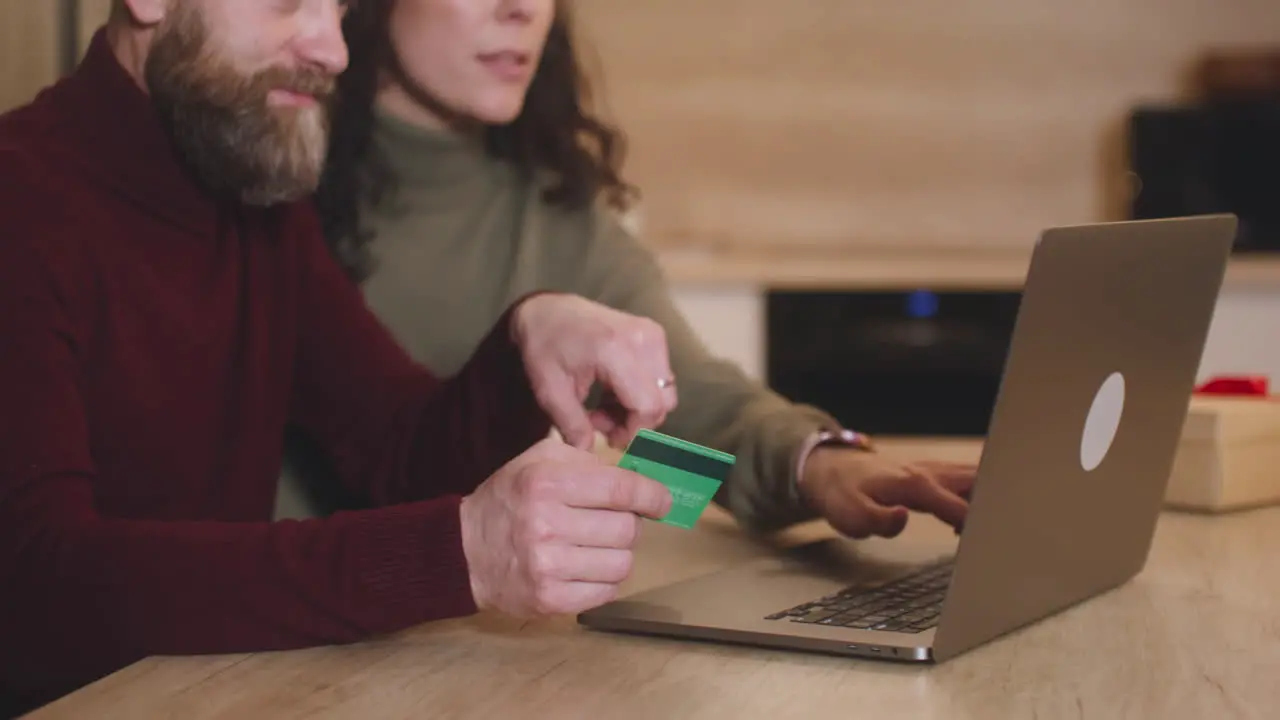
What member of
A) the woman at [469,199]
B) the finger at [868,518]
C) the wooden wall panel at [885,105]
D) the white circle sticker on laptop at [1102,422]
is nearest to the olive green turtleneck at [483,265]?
the woman at [469,199]

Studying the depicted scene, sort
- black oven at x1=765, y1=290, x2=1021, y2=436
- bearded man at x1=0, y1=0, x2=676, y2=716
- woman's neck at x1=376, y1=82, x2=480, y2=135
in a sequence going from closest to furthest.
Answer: bearded man at x1=0, y1=0, x2=676, y2=716
woman's neck at x1=376, y1=82, x2=480, y2=135
black oven at x1=765, y1=290, x2=1021, y2=436

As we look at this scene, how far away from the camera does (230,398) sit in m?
1.20

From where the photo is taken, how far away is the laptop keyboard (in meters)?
0.89

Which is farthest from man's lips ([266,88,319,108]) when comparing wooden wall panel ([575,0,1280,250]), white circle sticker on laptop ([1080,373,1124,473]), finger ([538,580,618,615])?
wooden wall panel ([575,0,1280,250])

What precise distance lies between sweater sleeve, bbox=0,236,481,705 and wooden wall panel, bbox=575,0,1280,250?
9.31 feet

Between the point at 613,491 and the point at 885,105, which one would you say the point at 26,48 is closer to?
the point at 613,491

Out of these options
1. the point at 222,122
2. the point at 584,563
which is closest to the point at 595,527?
the point at 584,563

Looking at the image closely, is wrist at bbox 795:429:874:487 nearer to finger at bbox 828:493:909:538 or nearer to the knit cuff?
finger at bbox 828:493:909:538

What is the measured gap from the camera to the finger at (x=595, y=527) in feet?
2.78

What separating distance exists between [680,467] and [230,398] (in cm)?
50

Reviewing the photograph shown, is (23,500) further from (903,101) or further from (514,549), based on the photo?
(903,101)

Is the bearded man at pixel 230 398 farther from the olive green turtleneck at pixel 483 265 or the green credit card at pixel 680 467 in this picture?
the olive green turtleneck at pixel 483 265

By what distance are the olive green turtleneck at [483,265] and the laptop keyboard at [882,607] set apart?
1.43 feet

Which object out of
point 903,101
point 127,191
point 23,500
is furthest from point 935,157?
point 23,500
